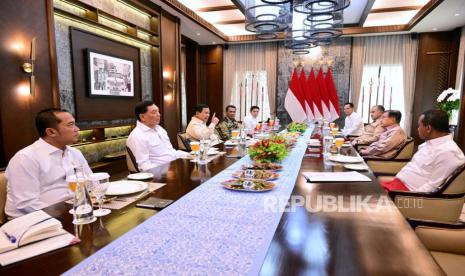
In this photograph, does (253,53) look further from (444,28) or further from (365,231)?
(365,231)

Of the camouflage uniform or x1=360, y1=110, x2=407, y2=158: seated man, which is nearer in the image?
x1=360, y1=110, x2=407, y2=158: seated man

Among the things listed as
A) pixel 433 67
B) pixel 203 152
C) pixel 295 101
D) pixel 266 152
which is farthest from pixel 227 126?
pixel 433 67

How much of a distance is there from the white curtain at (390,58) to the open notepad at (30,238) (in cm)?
730

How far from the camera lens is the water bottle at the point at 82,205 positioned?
112 centimetres

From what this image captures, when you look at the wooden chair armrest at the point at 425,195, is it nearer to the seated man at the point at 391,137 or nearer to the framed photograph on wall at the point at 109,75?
the seated man at the point at 391,137

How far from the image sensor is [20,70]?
2922mm

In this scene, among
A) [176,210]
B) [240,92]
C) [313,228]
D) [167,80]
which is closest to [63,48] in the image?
[167,80]

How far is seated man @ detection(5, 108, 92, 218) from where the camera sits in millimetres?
1467

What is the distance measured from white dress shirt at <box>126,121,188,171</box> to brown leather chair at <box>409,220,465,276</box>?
1859 mm

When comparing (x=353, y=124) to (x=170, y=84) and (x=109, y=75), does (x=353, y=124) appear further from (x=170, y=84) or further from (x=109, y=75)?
(x=109, y=75)

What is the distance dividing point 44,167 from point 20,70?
186cm

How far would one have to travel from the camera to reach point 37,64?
3.12m

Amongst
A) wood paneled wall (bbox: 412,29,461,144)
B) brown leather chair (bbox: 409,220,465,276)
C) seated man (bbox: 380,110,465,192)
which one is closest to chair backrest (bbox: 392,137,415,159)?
seated man (bbox: 380,110,465,192)

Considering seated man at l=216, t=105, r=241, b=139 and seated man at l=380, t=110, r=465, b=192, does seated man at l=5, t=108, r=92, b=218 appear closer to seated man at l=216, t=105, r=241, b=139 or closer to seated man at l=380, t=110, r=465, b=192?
seated man at l=380, t=110, r=465, b=192
